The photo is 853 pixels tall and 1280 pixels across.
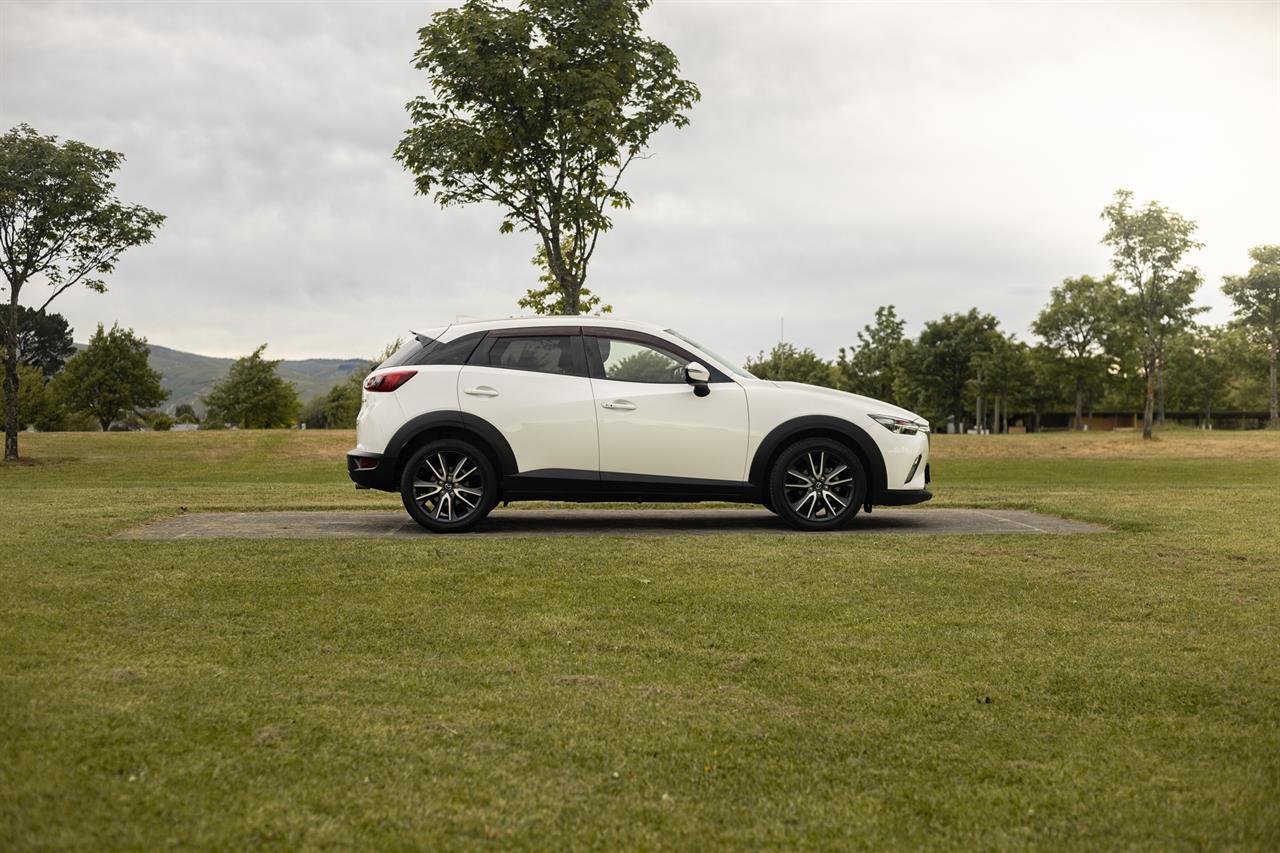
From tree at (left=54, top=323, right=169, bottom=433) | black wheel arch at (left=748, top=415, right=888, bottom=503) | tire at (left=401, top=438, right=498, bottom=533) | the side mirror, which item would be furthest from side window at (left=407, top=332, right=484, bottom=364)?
tree at (left=54, top=323, right=169, bottom=433)

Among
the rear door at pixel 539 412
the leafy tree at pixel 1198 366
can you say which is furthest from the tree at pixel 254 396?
the rear door at pixel 539 412

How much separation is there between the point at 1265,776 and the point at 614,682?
7.74ft

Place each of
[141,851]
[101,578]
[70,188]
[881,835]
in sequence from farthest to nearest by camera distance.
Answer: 1. [70,188]
2. [101,578]
3. [881,835]
4. [141,851]

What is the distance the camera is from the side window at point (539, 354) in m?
9.44

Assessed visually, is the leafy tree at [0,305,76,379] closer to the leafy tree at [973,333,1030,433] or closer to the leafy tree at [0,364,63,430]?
the leafy tree at [0,364,63,430]

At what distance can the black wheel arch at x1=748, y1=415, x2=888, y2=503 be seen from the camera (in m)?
9.35

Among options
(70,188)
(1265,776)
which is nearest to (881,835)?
(1265,776)

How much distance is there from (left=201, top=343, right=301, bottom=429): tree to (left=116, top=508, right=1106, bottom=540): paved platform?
79.7m

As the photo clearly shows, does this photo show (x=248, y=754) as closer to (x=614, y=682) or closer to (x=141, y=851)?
(x=141, y=851)

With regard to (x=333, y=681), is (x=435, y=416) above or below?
above

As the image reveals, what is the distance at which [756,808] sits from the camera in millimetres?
3197

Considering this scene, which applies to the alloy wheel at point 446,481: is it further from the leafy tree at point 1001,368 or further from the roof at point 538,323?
the leafy tree at point 1001,368

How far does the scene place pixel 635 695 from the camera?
14.1 ft

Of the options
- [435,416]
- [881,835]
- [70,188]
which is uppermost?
[70,188]
